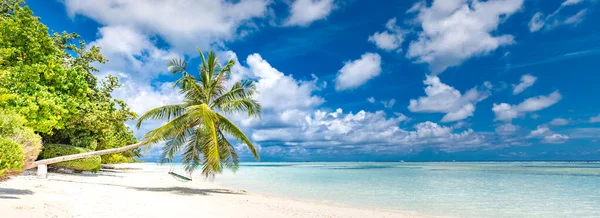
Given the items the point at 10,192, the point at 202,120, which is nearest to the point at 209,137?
the point at 202,120

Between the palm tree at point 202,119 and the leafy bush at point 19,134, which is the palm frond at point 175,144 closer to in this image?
the palm tree at point 202,119

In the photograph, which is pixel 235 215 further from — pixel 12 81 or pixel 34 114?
pixel 12 81

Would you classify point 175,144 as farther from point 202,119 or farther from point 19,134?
point 19,134

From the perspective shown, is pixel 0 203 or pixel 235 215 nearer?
pixel 0 203

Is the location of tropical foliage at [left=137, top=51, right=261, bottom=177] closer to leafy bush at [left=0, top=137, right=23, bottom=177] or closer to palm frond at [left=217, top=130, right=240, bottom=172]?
palm frond at [left=217, top=130, right=240, bottom=172]

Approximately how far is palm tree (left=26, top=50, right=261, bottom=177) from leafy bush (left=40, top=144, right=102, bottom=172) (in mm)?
5283

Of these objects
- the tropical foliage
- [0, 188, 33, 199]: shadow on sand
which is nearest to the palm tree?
the tropical foliage

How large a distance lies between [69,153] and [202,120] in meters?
10.1

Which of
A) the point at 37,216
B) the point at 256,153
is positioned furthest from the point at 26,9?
the point at 37,216

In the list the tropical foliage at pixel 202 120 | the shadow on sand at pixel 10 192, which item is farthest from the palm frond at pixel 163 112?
the shadow on sand at pixel 10 192

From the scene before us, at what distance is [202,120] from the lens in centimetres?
1391

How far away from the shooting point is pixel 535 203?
49.1 feet

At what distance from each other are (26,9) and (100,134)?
8752 mm

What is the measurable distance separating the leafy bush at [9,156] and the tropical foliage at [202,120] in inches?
240
